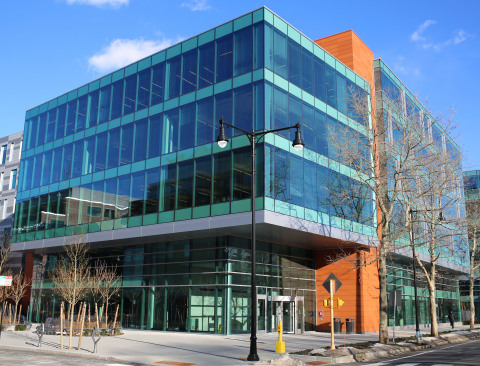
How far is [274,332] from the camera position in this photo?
31.6 meters

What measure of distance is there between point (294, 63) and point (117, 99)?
47.8ft

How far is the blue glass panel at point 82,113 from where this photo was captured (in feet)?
130

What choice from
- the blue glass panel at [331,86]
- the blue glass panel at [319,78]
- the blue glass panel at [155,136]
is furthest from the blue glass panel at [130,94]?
the blue glass panel at [331,86]

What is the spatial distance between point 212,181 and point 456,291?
4634 cm

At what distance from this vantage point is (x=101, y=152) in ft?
123

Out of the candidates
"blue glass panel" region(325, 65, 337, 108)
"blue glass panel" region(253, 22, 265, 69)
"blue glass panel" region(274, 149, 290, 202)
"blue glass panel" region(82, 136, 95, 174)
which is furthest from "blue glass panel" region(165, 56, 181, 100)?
"blue glass panel" region(325, 65, 337, 108)

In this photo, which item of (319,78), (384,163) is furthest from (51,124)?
(384,163)

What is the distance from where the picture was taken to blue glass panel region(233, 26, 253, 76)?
1166 inches

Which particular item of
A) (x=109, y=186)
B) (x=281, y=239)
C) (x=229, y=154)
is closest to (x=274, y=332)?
(x=281, y=239)

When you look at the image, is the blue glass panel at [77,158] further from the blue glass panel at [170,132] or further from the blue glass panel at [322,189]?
the blue glass panel at [322,189]

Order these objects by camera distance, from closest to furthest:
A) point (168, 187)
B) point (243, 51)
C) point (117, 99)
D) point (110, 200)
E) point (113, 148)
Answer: point (243, 51) < point (168, 187) < point (110, 200) < point (113, 148) < point (117, 99)

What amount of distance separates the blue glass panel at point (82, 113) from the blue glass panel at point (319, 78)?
19.2m

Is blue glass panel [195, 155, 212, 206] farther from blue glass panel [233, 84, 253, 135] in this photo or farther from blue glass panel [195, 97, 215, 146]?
blue glass panel [233, 84, 253, 135]

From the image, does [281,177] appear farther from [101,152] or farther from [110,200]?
[101,152]
